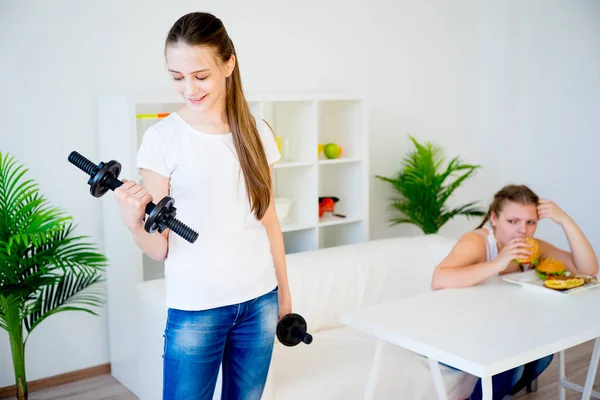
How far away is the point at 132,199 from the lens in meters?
1.56

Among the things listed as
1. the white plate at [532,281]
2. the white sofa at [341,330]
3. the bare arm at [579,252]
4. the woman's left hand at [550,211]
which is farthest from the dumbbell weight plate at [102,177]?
the bare arm at [579,252]

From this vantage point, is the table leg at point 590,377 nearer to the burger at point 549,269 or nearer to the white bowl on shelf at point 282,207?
the burger at point 549,269

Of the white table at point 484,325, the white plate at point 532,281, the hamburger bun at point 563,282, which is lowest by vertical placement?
the white table at point 484,325

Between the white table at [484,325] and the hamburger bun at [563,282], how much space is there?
0.04 m

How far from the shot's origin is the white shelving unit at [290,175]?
138 inches

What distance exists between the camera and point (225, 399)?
188 centimetres

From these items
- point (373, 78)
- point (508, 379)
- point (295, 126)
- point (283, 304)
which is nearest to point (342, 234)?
point (295, 126)

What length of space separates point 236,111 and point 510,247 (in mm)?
1474

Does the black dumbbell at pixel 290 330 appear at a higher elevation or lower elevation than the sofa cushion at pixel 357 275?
higher

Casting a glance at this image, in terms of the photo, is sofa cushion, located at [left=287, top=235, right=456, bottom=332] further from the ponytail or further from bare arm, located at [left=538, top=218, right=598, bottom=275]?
the ponytail

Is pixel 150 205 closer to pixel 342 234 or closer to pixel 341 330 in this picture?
pixel 341 330

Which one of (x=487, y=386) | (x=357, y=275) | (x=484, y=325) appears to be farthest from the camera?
(x=357, y=275)

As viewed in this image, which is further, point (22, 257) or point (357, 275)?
point (357, 275)

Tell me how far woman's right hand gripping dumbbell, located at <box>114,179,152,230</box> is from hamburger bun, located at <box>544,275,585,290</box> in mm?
1744
